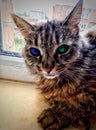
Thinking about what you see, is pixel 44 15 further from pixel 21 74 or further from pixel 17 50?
pixel 21 74

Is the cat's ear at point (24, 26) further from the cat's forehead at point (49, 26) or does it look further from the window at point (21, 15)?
the window at point (21, 15)

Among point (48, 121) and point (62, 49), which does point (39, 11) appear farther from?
point (48, 121)

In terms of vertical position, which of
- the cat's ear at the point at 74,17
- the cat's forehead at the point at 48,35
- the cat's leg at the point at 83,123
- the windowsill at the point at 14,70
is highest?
the cat's ear at the point at 74,17

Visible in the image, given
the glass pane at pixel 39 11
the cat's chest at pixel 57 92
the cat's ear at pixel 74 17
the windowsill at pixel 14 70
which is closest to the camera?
the cat's ear at pixel 74 17

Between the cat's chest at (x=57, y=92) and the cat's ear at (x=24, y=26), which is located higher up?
the cat's ear at (x=24, y=26)

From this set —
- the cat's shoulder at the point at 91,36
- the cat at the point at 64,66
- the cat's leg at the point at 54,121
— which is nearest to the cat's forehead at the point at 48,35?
the cat at the point at 64,66

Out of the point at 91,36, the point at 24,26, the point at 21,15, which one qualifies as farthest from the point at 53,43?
the point at 21,15

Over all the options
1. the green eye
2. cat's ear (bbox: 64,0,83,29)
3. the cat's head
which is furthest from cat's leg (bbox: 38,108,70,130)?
cat's ear (bbox: 64,0,83,29)
